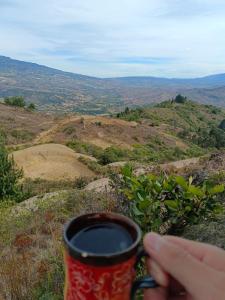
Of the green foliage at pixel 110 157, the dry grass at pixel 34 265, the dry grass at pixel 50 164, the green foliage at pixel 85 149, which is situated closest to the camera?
the dry grass at pixel 34 265

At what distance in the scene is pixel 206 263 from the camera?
3.50 feet

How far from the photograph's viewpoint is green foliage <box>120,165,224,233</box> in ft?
8.74

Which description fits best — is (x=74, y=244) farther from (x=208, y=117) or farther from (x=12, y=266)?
(x=208, y=117)

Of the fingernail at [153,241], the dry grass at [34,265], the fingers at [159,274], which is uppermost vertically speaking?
the fingernail at [153,241]

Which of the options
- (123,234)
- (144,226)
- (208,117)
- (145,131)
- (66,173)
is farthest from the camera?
(208,117)

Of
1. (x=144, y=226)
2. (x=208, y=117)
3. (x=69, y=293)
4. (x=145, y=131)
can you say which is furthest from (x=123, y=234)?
(x=208, y=117)

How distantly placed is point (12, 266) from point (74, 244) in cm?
173

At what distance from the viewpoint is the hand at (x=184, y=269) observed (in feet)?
3.33

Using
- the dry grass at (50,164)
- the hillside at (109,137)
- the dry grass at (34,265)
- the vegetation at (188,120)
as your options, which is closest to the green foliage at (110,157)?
the hillside at (109,137)

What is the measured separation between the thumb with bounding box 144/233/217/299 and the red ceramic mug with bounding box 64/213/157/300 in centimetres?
7

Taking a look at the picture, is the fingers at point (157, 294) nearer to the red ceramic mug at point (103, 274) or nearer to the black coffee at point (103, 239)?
the red ceramic mug at point (103, 274)

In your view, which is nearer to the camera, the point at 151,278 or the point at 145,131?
the point at 151,278

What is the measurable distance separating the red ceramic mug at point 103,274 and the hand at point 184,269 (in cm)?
4

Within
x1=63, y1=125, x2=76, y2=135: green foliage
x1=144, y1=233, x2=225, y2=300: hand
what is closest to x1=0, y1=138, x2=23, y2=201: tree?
x1=144, y1=233, x2=225, y2=300: hand
